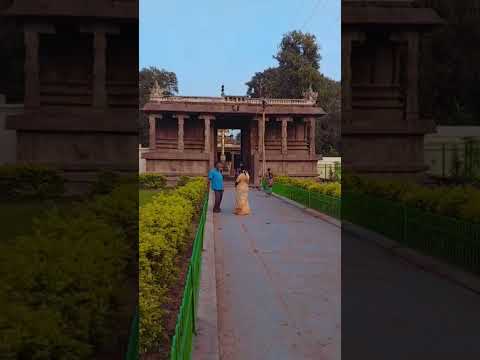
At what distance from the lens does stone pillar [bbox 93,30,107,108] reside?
19.7m

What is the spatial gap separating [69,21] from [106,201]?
13.4 meters

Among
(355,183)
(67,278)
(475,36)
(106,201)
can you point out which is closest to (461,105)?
(475,36)

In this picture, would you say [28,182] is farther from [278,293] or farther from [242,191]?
[278,293]

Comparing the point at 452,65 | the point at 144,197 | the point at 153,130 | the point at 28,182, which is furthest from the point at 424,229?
the point at 153,130

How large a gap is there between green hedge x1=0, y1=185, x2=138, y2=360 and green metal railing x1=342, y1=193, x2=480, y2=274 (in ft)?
17.4

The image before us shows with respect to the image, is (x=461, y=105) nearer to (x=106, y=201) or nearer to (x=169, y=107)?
(x=169, y=107)

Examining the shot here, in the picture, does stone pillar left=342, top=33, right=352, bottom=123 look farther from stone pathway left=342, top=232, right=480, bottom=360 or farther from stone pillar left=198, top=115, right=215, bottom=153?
stone pillar left=198, top=115, right=215, bottom=153

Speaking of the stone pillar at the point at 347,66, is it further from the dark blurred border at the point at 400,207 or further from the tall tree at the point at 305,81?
the tall tree at the point at 305,81

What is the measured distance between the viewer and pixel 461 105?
3609 centimetres

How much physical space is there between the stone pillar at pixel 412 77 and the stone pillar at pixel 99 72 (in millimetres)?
11387

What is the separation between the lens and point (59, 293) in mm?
3568

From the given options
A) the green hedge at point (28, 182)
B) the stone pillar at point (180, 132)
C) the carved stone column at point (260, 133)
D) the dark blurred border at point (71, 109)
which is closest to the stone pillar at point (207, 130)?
the stone pillar at point (180, 132)

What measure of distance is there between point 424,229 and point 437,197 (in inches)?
33.6

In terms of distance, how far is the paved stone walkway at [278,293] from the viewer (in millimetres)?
5312
